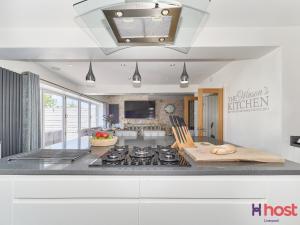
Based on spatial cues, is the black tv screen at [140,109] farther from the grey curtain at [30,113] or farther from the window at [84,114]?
the grey curtain at [30,113]

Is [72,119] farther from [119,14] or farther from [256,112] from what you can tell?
[119,14]

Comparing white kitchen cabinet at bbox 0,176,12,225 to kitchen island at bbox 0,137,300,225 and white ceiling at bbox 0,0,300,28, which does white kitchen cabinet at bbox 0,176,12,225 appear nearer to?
kitchen island at bbox 0,137,300,225

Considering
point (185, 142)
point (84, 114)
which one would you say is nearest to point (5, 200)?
point (185, 142)

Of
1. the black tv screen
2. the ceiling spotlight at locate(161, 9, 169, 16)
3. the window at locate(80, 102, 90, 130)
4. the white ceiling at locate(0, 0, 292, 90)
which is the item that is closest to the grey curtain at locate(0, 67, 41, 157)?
the white ceiling at locate(0, 0, 292, 90)

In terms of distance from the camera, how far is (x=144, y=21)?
1100 millimetres

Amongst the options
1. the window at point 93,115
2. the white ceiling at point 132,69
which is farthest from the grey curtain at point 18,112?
the window at point 93,115

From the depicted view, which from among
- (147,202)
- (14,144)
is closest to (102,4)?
(147,202)

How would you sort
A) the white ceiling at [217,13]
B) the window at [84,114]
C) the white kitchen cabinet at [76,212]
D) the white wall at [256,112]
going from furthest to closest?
A: the window at [84,114]
the white wall at [256,112]
the white ceiling at [217,13]
the white kitchen cabinet at [76,212]

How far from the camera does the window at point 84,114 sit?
6.72m

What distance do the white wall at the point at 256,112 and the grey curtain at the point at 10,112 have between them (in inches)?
149

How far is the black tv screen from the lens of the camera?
27.5 ft

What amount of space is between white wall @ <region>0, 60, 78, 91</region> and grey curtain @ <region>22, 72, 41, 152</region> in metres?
0.19

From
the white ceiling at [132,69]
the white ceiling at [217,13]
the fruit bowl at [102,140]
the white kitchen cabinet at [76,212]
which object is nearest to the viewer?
the white kitchen cabinet at [76,212]

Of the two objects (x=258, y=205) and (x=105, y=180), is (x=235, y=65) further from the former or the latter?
(x=105, y=180)
